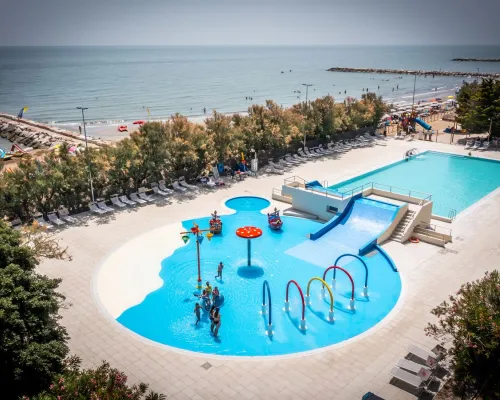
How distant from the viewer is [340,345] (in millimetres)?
14930

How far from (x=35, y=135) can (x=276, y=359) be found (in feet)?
183

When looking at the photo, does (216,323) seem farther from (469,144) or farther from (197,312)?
(469,144)

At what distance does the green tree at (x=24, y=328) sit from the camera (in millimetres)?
9789

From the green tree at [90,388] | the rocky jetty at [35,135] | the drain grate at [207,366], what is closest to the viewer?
the green tree at [90,388]

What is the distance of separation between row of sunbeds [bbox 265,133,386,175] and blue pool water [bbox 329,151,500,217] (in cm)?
590

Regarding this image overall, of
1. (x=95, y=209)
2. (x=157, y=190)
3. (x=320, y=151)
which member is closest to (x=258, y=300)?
(x=95, y=209)

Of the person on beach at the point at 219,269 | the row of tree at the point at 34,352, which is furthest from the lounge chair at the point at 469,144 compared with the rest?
the row of tree at the point at 34,352

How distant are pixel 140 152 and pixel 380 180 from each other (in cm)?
1841

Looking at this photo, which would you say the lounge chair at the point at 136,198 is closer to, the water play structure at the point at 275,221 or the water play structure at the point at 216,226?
the water play structure at the point at 216,226

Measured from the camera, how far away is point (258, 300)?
1797 centimetres

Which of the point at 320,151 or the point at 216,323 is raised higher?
the point at 320,151

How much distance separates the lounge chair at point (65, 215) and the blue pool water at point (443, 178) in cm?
1739

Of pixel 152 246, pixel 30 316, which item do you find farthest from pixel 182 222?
pixel 30 316

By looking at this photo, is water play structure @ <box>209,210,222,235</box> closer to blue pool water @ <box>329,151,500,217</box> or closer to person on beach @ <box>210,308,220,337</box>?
person on beach @ <box>210,308,220,337</box>
